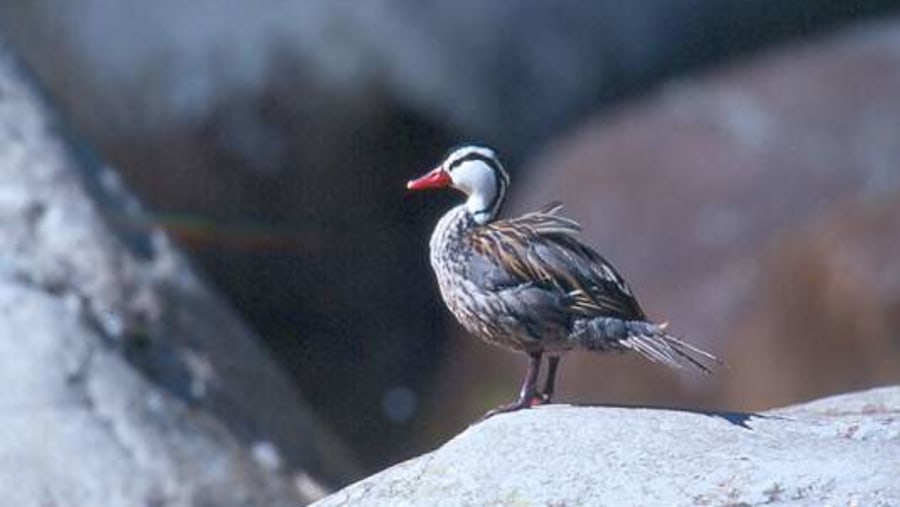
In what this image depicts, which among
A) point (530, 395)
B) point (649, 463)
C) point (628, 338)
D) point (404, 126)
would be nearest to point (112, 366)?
point (530, 395)

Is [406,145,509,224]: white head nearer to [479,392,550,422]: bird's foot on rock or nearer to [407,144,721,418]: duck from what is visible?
[407,144,721,418]: duck

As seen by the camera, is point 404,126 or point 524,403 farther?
point 404,126

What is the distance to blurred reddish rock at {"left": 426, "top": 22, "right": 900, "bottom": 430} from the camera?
12.1 metres

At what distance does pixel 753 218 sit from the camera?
13695mm

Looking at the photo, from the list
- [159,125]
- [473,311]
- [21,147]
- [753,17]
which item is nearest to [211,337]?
[21,147]

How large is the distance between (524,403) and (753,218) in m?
7.16

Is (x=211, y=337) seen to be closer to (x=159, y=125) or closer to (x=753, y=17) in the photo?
(x=159, y=125)

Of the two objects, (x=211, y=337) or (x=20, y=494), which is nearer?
(x=20, y=494)

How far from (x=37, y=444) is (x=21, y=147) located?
1529mm

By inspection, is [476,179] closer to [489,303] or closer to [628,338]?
[489,303]

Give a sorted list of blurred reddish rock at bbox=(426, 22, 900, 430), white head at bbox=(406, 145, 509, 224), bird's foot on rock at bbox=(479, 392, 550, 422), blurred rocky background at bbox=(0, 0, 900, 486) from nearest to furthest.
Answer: bird's foot on rock at bbox=(479, 392, 550, 422), white head at bbox=(406, 145, 509, 224), blurred reddish rock at bbox=(426, 22, 900, 430), blurred rocky background at bbox=(0, 0, 900, 486)

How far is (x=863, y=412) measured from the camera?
711 cm

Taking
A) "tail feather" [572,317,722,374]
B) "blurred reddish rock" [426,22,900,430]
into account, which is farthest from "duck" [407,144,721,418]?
"blurred reddish rock" [426,22,900,430]

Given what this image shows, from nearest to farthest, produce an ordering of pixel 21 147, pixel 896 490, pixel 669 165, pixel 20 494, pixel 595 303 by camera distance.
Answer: pixel 896 490, pixel 595 303, pixel 20 494, pixel 21 147, pixel 669 165
